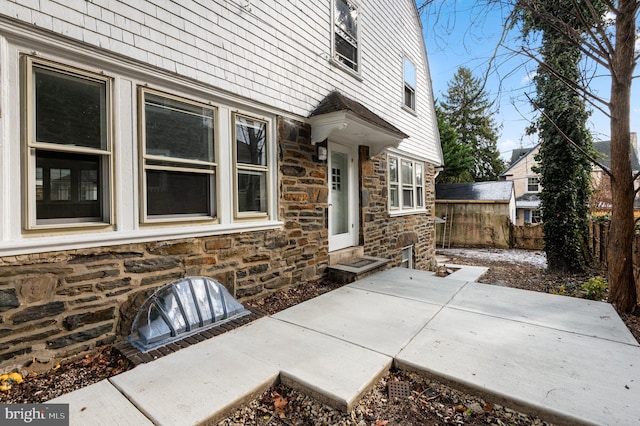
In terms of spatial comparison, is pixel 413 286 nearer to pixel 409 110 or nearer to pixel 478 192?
pixel 409 110

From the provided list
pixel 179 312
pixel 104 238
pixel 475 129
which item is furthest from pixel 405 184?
pixel 475 129

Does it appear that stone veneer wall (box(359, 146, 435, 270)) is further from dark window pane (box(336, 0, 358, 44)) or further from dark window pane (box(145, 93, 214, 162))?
dark window pane (box(145, 93, 214, 162))

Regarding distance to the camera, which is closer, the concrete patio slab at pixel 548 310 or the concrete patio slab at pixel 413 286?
the concrete patio slab at pixel 548 310

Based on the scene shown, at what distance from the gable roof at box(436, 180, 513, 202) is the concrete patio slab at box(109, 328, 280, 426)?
51.6 feet

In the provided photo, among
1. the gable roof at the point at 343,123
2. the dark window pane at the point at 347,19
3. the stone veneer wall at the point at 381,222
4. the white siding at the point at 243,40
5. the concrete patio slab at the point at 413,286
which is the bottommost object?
the concrete patio slab at the point at 413,286

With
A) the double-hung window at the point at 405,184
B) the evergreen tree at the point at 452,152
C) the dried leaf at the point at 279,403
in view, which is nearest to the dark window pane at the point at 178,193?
the dried leaf at the point at 279,403

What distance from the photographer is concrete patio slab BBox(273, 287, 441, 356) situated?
9.31 feet

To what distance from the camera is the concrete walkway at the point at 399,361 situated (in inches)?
74.3

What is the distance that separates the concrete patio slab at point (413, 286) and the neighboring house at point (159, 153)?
2.80 ft

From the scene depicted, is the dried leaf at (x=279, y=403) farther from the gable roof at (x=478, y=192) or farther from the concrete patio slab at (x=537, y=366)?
the gable roof at (x=478, y=192)

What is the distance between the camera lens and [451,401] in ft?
6.82

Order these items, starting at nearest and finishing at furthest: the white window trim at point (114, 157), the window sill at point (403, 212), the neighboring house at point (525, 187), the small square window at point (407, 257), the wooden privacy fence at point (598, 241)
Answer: the white window trim at point (114, 157), the window sill at point (403, 212), the wooden privacy fence at point (598, 241), the small square window at point (407, 257), the neighboring house at point (525, 187)

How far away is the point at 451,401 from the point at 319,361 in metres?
0.99

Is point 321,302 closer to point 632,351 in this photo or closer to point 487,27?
point 632,351
